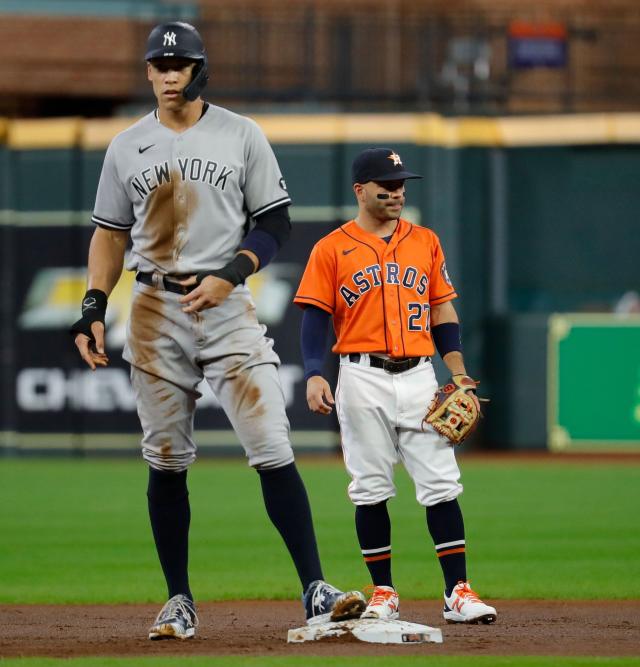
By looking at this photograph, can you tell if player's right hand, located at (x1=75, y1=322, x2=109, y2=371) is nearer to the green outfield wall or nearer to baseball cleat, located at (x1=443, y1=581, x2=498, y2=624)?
baseball cleat, located at (x1=443, y1=581, x2=498, y2=624)

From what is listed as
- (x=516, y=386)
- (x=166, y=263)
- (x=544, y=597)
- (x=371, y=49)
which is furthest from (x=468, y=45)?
(x=166, y=263)

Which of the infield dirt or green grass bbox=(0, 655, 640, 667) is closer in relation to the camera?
green grass bbox=(0, 655, 640, 667)

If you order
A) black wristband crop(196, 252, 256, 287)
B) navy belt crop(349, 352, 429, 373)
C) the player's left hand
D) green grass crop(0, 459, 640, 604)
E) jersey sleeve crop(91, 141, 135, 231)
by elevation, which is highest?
jersey sleeve crop(91, 141, 135, 231)

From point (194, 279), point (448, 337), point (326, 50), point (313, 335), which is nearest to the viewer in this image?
point (194, 279)

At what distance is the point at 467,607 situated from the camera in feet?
19.4

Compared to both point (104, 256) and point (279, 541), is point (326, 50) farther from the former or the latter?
point (104, 256)

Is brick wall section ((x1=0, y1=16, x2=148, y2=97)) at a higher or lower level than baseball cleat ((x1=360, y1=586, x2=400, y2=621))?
higher

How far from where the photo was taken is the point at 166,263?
5.63 meters

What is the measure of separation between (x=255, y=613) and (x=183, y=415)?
132 centimetres

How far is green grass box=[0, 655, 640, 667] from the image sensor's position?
16.1 ft

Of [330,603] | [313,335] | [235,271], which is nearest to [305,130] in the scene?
[313,335]

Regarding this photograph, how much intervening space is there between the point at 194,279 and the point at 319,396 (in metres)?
0.72

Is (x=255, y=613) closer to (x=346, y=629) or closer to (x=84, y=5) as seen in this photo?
(x=346, y=629)

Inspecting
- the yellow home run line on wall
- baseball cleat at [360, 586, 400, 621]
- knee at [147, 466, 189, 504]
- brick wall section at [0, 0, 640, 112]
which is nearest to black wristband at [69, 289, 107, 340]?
knee at [147, 466, 189, 504]
